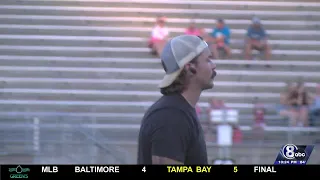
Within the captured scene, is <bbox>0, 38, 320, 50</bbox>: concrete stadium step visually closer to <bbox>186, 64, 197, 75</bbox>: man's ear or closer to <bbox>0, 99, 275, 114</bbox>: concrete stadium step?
<bbox>0, 99, 275, 114</bbox>: concrete stadium step

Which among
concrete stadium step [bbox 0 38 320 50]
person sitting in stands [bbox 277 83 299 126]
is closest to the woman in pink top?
concrete stadium step [bbox 0 38 320 50]

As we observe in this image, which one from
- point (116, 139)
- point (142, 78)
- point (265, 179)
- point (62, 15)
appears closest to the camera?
point (265, 179)

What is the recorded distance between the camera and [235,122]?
9.70 metres

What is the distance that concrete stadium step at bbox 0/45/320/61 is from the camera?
1287 cm

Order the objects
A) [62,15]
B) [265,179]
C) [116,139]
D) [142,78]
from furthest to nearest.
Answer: [62,15] → [142,78] → [116,139] → [265,179]

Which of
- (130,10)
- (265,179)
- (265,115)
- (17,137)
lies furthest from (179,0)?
(265,179)

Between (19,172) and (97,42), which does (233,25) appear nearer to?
(97,42)

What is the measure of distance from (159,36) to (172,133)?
30.6 feet

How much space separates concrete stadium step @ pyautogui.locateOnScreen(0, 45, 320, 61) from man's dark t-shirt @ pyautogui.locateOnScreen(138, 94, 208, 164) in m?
9.54

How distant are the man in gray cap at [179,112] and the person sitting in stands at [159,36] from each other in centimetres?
898

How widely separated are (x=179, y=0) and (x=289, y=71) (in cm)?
273

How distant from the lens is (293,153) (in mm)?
4855

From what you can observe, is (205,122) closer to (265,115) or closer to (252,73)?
(265,115)

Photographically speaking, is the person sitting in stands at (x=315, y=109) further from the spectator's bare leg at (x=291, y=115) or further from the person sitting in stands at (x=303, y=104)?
the spectator's bare leg at (x=291, y=115)
